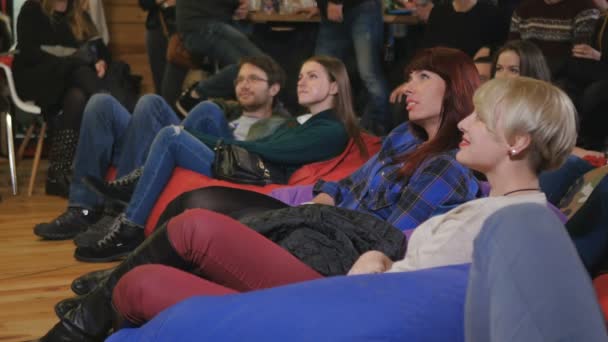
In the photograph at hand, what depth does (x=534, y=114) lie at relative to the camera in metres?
1.78

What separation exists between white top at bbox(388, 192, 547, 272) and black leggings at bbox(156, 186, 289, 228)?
101 cm

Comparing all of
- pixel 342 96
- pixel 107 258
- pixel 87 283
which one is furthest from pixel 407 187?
pixel 107 258

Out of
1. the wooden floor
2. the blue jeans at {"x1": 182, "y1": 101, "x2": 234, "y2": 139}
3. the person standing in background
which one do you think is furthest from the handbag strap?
the blue jeans at {"x1": 182, "y1": 101, "x2": 234, "y2": 139}

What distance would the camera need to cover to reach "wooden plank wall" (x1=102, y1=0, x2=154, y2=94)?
6.56m

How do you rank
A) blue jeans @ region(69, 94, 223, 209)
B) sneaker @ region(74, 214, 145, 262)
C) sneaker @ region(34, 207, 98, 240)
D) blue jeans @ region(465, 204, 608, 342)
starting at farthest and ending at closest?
blue jeans @ region(69, 94, 223, 209) < sneaker @ region(34, 207, 98, 240) < sneaker @ region(74, 214, 145, 262) < blue jeans @ region(465, 204, 608, 342)

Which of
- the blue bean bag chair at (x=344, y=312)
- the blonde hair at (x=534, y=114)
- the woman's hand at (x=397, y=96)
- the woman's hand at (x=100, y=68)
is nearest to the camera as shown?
the blue bean bag chair at (x=344, y=312)

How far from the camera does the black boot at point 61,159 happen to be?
16.1 ft

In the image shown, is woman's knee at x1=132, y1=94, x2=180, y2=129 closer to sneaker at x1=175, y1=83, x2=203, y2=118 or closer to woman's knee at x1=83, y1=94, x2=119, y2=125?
woman's knee at x1=83, y1=94, x2=119, y2=125

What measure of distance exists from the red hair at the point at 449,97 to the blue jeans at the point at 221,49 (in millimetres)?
2248

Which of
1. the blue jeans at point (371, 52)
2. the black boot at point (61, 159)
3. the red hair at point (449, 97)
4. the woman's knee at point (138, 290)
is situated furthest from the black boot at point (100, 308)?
the black boot at point (61, 159)

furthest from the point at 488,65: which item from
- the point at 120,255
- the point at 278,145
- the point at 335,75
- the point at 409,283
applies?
the point at 409,283

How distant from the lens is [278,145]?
3.70 meters

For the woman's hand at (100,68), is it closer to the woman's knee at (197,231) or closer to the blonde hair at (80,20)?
the blonde hair at (80,20)

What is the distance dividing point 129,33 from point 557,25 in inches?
137
